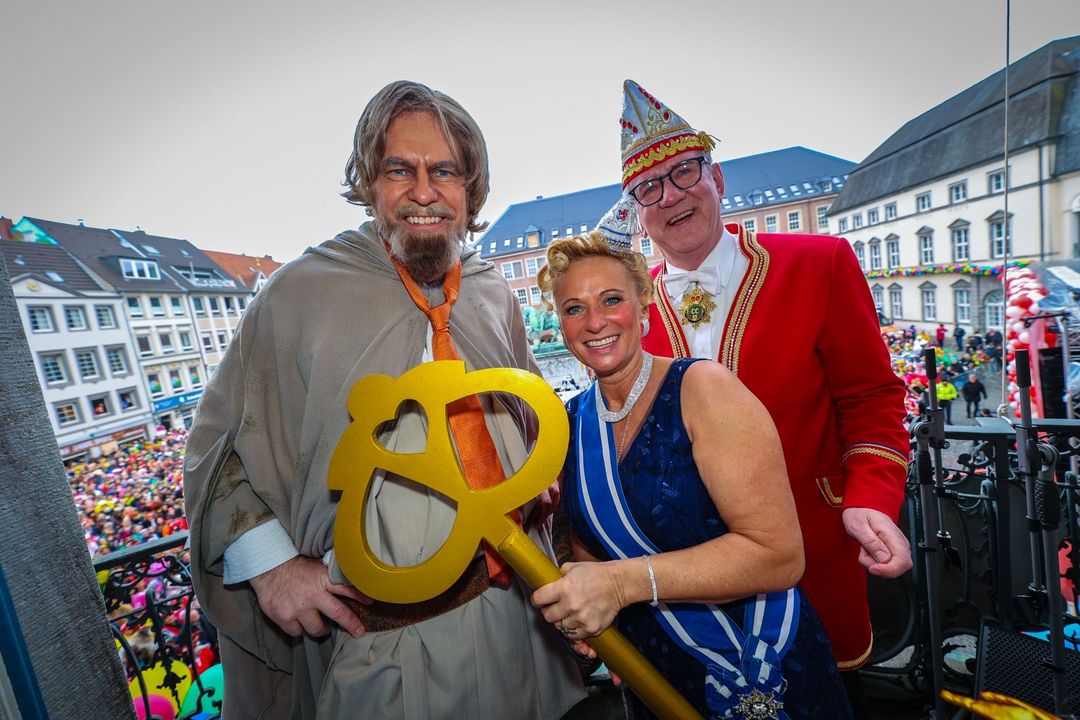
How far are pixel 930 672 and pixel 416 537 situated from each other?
238 centimetres

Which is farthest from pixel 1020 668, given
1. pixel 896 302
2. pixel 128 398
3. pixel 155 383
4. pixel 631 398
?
pixel 155 383

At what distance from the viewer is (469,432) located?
3.41 feet

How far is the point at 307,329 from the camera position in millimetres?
1096

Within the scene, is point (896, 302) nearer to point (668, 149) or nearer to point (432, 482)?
point (668, 149)

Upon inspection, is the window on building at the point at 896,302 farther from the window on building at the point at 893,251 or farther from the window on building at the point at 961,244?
the window on building at the point at 961,244

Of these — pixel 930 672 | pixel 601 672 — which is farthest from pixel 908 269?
pixel 601 672

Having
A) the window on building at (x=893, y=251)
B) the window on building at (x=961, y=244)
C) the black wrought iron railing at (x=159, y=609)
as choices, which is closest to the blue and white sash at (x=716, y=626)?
the black wrought iron railing at (x=159, y=609)

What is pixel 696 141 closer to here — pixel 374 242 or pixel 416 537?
pixel 374 242

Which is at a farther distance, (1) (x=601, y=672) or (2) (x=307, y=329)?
(1) (x=601, y=672)

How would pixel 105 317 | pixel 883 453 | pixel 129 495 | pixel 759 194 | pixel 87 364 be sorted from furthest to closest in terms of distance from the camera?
pixel 759 194 → pixel 129 495 → pixel 105 317 → pixel 87 364 → pixel 883 453

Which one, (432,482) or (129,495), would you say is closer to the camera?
(432,482)

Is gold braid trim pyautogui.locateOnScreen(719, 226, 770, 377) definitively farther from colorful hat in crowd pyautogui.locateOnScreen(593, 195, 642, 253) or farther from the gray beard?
the gray beard

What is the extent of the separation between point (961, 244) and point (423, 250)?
5.91 meters

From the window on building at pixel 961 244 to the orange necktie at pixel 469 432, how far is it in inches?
225
